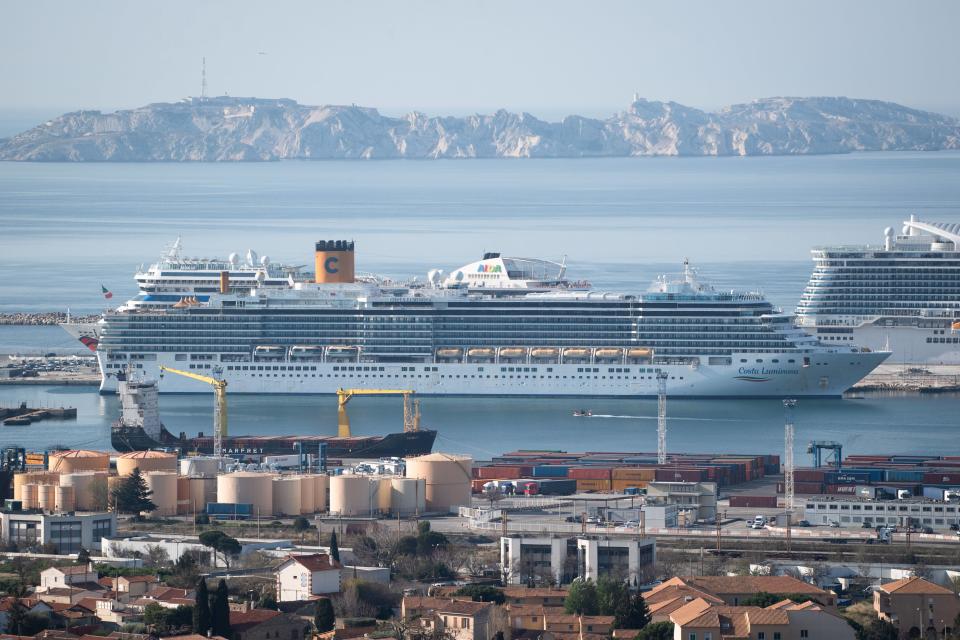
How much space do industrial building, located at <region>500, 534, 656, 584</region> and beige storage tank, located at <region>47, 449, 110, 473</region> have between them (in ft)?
37.7

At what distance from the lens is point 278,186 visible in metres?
173

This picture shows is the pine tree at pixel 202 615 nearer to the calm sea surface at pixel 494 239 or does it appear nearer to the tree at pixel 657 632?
the tree at pixel 657 632

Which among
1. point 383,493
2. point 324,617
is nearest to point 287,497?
point 383,493

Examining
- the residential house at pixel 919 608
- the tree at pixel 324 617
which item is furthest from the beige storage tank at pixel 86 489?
the residential house at pixel 919 608

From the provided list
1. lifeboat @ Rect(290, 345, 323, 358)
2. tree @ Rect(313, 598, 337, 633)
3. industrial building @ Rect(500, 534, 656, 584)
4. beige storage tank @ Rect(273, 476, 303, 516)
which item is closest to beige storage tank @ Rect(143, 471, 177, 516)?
beige storage tank @ Rect(273, 476, 303, 516)

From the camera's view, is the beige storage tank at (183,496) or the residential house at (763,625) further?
the beige storage tank at (183,496)

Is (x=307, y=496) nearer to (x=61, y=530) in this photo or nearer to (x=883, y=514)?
(x=61, y=530)

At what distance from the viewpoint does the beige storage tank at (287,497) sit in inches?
1626

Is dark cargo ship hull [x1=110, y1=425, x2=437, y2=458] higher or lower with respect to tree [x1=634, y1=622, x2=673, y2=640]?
higher

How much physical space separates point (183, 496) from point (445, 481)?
4.34 meters

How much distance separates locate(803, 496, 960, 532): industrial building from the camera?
3906 cm

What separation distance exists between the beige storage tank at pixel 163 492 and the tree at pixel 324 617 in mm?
11511

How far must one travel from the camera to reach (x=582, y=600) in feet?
102

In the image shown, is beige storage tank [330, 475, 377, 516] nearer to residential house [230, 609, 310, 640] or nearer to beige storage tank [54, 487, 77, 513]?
beige storage tank [54, 487, 77, 513]
